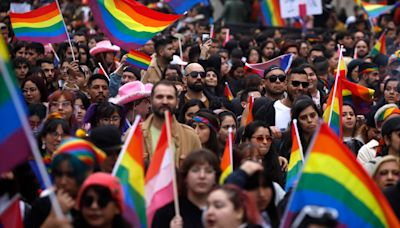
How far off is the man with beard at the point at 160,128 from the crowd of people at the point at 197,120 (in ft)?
0.04

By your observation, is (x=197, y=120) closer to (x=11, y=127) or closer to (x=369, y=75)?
(x=11, y=127)

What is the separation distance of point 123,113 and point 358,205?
392cm

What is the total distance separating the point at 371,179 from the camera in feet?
26.9

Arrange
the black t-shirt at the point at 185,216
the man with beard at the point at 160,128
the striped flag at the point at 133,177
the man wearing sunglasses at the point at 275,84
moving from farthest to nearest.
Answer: the man wearing sunglasses at the point at 275,84 → the man with beard at the point at 160,128 → the black t-shirt at the point at 185,216 → the striped flag at the point at 133,177

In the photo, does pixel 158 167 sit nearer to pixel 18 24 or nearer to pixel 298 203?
pixel 298 203

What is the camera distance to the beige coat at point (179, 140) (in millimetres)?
10031

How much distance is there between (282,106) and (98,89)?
201 centimetres

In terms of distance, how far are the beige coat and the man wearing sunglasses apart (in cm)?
333

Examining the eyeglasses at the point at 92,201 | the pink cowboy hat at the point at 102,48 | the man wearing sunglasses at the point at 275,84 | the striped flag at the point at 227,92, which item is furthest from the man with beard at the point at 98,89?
the eyeglasses at the point at 92,201

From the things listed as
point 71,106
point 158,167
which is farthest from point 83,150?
point 71,106

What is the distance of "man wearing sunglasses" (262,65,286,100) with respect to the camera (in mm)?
13438

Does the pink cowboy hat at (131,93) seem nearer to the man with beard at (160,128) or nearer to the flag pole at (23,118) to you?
the man with beard at (160,128)

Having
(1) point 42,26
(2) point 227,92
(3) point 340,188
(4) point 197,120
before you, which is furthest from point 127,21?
(3) point 340,188

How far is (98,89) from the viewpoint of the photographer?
1303cm
